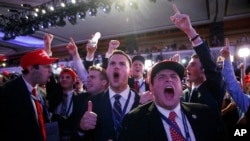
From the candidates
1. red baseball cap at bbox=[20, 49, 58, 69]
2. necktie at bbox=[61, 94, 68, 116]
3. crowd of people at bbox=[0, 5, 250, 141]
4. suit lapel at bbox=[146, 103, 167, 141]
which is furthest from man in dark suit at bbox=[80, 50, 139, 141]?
necktie at bbox=[61, 94, 68, 116]

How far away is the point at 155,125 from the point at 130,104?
2.20 ft

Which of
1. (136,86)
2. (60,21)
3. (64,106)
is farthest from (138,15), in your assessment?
(64,106)

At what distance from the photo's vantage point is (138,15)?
42.0ft

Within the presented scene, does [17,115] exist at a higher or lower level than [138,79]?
lower

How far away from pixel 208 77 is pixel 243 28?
12.2 meters

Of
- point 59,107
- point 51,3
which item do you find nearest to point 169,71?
point 59,107

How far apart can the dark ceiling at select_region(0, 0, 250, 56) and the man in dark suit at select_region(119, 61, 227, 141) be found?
24.3ft

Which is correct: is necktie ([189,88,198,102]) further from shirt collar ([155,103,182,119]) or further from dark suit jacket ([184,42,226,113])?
shirt collar ([155,103,182,119])

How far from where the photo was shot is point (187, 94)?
298 cm

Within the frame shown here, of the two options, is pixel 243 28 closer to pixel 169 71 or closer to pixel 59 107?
pixel 59 107

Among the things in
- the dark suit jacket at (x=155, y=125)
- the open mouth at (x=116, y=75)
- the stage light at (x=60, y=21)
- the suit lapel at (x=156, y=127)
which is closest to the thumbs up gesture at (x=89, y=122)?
the dark suit jacket at (x=155, y=125)

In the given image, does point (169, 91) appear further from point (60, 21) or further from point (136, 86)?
point (60, 21)

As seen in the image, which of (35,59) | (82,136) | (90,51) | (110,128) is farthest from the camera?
(90,51)

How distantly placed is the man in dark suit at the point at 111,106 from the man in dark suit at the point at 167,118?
1.16ft
